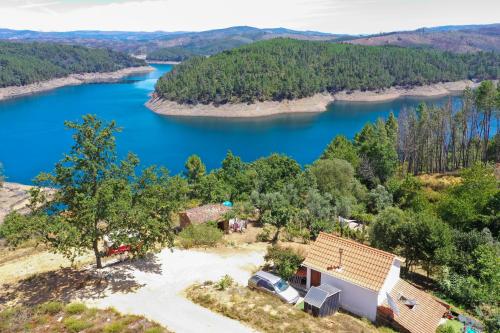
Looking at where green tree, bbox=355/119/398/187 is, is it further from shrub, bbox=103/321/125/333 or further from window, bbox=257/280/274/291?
shrub, bbox=103/321/125/333

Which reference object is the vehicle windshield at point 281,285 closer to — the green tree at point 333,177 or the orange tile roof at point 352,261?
the orange tile roof at point 352,261

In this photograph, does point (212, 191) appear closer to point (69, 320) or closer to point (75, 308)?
point (75, 308)

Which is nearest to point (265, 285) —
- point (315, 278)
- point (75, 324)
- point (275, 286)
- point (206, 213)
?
point (275, 286)

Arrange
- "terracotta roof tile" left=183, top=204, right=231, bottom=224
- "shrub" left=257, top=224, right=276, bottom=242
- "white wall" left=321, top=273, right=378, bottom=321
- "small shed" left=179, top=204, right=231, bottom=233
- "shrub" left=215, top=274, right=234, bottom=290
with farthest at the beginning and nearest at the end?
"terracotta roof tile" left=183, top=204, right=231, bottom=224 → "small shed" left=179, top=204, right=231, bottom=233 → "shrub" left=257, top=224, right=276, bottom=242 → "shrub" left=215, top=274, right=234, bottom=290 → "white wall" left=321, top=273, right=378, bottom=321

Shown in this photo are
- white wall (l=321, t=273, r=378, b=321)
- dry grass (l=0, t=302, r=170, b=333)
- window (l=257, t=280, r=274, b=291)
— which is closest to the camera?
dry grass (l=0, t=302, r=170, b=333)

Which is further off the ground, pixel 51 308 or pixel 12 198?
pixel 51 308

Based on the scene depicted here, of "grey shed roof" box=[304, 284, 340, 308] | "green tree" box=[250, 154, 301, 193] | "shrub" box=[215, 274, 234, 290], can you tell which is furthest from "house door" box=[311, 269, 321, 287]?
"green tree" box=[250, 154, 301, 193]
